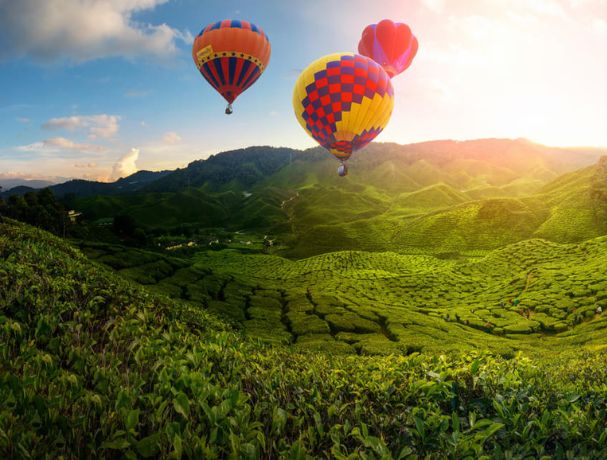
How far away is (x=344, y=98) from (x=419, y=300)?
3419cm

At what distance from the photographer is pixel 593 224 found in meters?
87.5

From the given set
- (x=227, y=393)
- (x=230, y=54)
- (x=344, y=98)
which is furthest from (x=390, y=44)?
(x=227, y=393)

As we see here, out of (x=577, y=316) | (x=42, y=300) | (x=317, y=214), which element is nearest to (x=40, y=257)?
(x=42, y=300)

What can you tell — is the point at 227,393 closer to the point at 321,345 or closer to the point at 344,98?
the point at 321,345

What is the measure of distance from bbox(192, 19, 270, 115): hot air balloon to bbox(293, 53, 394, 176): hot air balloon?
1156 cm

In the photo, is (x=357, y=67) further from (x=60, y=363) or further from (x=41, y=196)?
(x=41, y=196)

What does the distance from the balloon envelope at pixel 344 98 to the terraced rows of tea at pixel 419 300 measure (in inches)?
842

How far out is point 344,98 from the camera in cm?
3500

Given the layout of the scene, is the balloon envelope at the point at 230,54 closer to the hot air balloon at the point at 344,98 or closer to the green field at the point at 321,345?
the hot air balloon at the point at 344,98

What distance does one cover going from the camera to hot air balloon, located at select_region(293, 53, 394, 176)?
3472cm

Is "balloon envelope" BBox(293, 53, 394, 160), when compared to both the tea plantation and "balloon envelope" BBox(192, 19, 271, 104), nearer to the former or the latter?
"balloon envelope" BBox(192, 19, 271, 104)

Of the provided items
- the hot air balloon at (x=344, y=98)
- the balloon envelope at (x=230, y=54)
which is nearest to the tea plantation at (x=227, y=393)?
the hot air balloon at (x=344, y=98)

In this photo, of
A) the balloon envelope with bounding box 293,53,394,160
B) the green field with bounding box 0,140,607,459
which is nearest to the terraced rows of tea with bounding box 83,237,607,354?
the green field with bounding box 0,140,607,459

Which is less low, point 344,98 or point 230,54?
point 230,54
